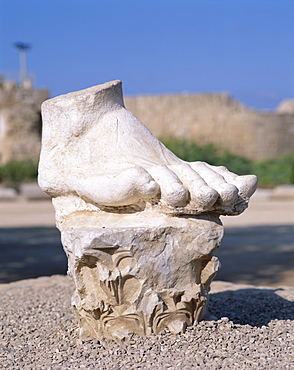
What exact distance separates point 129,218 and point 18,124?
72.1ft

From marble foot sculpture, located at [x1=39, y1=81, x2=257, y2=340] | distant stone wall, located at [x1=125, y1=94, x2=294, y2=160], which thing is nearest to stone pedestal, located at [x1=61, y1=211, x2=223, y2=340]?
marble foot sculpture, located at [x1=39, y1=81, x2=257, y2=340]

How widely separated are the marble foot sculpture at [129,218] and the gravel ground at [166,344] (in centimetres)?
13

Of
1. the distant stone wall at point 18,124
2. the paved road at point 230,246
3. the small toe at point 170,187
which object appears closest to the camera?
the small toe at point 170,187

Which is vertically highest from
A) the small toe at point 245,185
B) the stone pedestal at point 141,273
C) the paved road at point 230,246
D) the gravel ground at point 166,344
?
the small toe at point 245,185

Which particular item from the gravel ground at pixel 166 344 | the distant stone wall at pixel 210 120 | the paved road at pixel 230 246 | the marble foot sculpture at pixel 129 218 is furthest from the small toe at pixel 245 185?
the distant stone wall at pixel 210 120

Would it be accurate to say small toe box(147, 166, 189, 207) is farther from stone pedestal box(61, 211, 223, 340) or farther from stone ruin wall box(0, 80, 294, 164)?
stone ruin wall box(0, 80, 294, 164)

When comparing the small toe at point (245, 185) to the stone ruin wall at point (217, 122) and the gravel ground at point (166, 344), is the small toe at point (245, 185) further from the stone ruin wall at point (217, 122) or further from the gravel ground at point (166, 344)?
the stone ruin wall at point (217, 122)

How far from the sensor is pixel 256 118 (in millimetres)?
31516

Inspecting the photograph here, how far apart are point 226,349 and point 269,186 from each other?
59.7 feet

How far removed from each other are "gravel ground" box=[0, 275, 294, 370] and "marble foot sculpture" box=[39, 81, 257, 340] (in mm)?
133

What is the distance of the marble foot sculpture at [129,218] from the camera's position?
3330 mm

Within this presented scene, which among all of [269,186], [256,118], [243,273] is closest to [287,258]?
[243,273]

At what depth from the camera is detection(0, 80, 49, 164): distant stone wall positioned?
24531mm

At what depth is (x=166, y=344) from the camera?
3.34 metres
